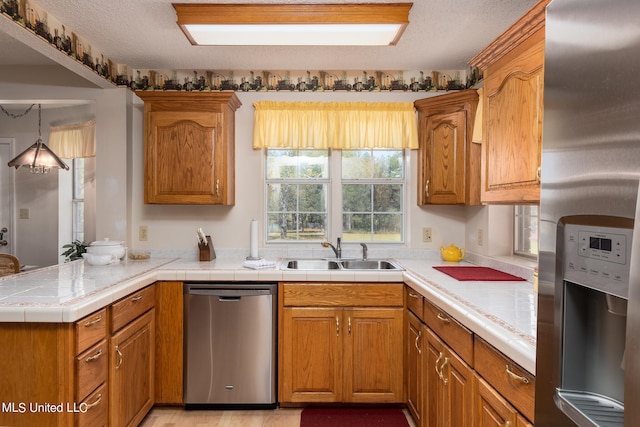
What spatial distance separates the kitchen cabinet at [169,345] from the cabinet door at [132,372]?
0.19ft

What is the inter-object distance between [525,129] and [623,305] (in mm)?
1056

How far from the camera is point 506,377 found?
1.34 metres

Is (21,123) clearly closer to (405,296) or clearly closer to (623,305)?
(405,296)

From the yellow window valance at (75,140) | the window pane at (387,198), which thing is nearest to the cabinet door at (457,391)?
the window pane at (387,198)

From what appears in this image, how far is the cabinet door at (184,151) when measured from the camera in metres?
2.99

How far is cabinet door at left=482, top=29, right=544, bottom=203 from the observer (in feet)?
5.02

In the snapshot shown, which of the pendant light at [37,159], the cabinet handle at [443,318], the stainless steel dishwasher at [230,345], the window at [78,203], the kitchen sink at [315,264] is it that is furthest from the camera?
the window at [78,203]

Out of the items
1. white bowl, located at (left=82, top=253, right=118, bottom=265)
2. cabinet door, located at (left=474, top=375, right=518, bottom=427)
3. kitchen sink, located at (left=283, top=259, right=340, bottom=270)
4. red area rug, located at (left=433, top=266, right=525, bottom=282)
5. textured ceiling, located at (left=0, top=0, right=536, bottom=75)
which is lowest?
cabinet door, located at (left=474, top=375, right=518, bottom=427)

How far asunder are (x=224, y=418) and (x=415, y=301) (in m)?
1.43

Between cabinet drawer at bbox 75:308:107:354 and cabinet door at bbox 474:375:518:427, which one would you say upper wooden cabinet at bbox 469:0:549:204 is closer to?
cabinet door at bbox 474:375:518:427

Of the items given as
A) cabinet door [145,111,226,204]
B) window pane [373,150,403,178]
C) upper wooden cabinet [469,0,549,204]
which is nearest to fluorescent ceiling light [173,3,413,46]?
upper wooden cabinet [469,0,549,204]

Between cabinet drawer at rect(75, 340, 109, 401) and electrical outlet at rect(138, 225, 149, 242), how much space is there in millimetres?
1479

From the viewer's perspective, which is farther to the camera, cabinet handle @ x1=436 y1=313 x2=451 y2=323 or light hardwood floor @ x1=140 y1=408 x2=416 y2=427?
light hardwood floor @ x1=140 y1=408 x2=416 y2=427

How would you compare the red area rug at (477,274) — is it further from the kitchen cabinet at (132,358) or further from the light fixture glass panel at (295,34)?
the kitchen cabinet at (132,358)
